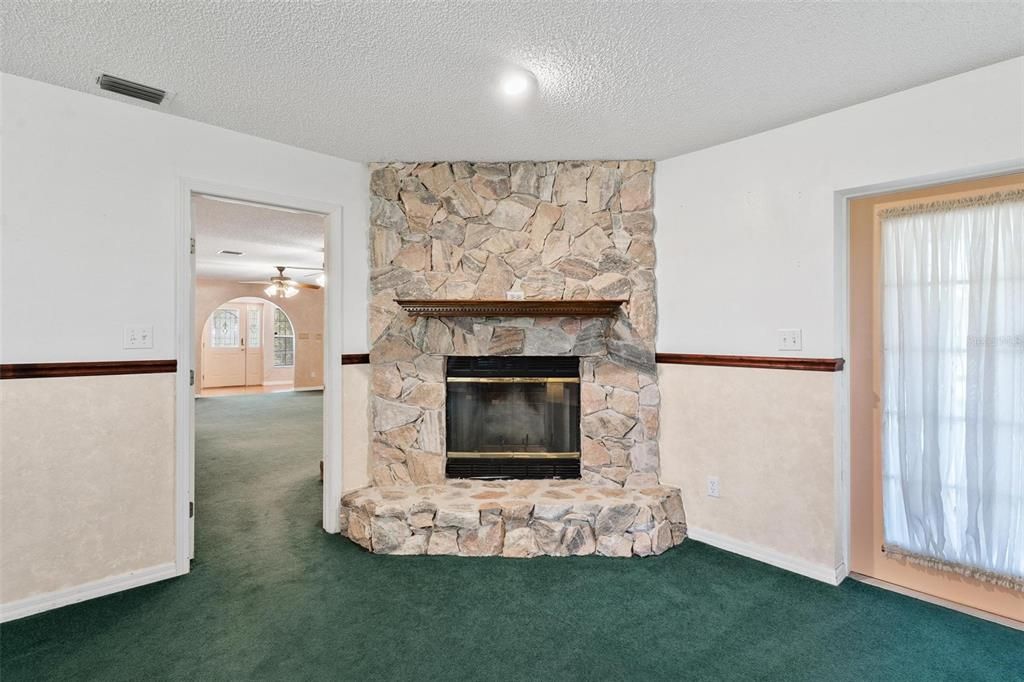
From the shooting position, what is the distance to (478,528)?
2.78 m

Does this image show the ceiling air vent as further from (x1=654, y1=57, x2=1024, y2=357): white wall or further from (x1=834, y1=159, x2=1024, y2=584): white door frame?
(x1=834, y1=159, x2=1024, y2=584): white door frame

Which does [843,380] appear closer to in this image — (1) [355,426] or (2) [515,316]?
(2) [515,316]

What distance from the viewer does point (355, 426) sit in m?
3.15

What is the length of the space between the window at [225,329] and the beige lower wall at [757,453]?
10470 mm

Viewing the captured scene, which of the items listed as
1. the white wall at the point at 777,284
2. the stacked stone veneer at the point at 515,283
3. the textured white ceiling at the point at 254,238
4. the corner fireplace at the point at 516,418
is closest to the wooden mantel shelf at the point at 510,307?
the stacked stone veneer at the point at 515,283

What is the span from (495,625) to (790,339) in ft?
6.64

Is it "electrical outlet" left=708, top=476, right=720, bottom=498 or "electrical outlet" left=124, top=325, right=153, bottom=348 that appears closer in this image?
"electrical outlet" left=124, top=325, right=153, bottom=348

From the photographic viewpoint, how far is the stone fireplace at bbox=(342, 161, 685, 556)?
313cm

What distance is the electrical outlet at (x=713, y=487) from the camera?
2.91m

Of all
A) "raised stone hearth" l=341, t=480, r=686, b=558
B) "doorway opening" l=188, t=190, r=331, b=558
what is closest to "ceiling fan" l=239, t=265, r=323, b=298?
"doorway opening" l=188, t=190, r=331, b=558

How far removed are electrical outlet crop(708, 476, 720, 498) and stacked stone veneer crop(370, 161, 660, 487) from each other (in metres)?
0.33

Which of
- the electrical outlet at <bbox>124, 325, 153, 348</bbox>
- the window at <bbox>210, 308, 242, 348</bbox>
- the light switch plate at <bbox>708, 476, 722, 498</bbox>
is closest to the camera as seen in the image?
the electrical outlet at <bbox>124, 325, 153, 348</bbox>

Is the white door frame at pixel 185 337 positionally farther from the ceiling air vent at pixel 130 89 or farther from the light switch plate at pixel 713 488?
the light switch plate at pixel 713 488

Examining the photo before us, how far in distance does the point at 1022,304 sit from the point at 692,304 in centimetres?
141
